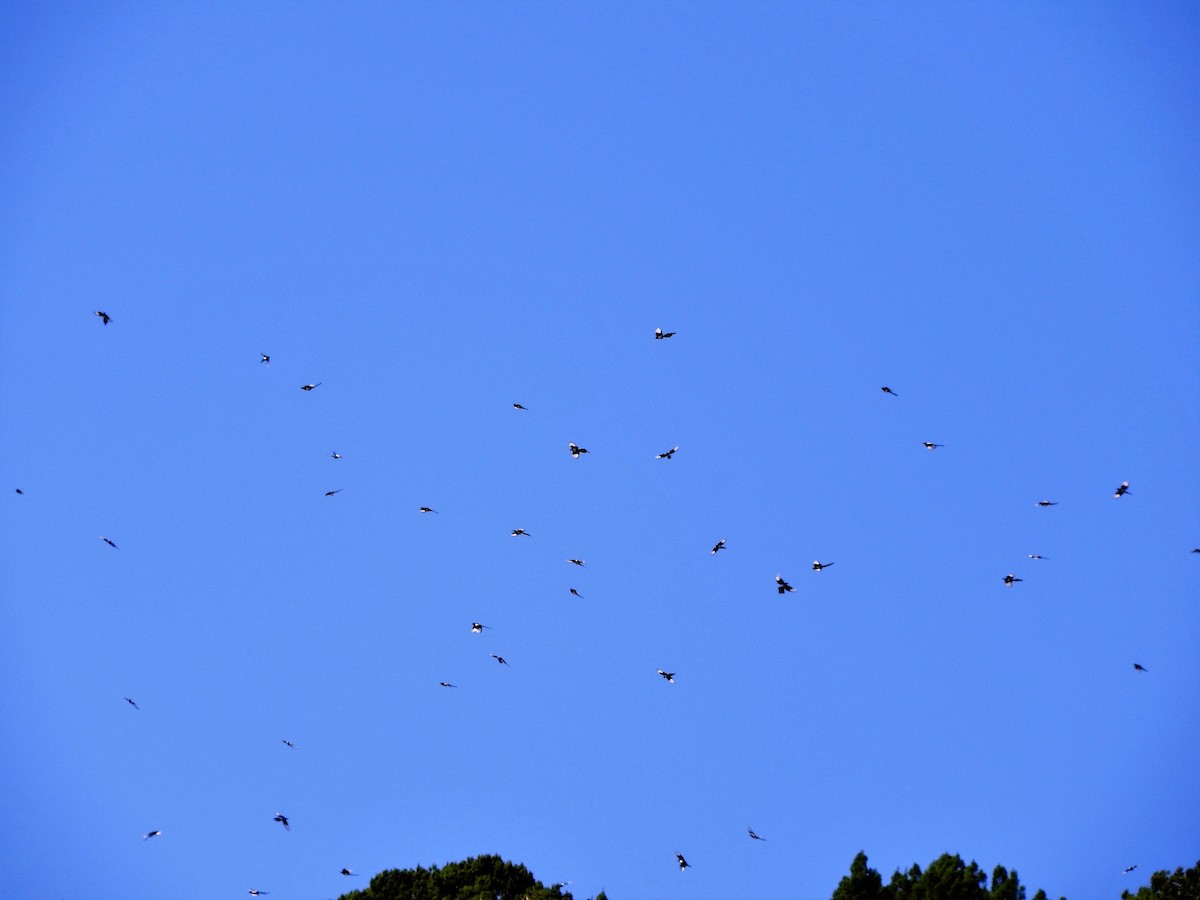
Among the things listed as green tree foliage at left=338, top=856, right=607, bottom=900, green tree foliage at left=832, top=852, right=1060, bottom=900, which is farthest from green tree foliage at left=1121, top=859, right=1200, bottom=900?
green tree foliage at left=338, top=856, right=607, bottom=900

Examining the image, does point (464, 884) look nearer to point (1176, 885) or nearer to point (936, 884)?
point (936, 884)

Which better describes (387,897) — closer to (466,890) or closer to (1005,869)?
(466,890)

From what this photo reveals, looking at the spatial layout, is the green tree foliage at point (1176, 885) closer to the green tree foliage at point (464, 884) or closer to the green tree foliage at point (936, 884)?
the green tree foliage at point (936, 884)

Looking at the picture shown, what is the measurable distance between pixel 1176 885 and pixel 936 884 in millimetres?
12979

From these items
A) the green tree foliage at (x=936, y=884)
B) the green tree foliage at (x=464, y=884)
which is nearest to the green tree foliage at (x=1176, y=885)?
the green tree foliage at (x=936, y=884)

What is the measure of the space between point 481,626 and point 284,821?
1310 cm

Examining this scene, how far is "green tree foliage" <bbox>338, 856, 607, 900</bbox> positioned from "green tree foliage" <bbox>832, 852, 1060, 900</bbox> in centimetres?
1057

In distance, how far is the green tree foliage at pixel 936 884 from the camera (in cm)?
4462

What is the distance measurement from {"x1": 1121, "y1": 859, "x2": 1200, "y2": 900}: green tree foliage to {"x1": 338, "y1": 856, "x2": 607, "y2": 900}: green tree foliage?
22.5 meters

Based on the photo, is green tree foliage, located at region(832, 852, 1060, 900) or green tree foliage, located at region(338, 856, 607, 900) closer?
green tree foliage, located at region(832, 852, 1060, 900)

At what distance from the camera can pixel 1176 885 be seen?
50625mm

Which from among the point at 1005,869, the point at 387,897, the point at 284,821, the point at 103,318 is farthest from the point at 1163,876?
the point at 103,318

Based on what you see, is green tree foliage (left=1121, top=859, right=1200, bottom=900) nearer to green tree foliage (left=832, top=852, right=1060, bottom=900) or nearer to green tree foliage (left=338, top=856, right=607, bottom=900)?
green tree foliage (left=832, top=852, right=1060, bottom=900)

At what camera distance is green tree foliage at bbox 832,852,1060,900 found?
4462cm
